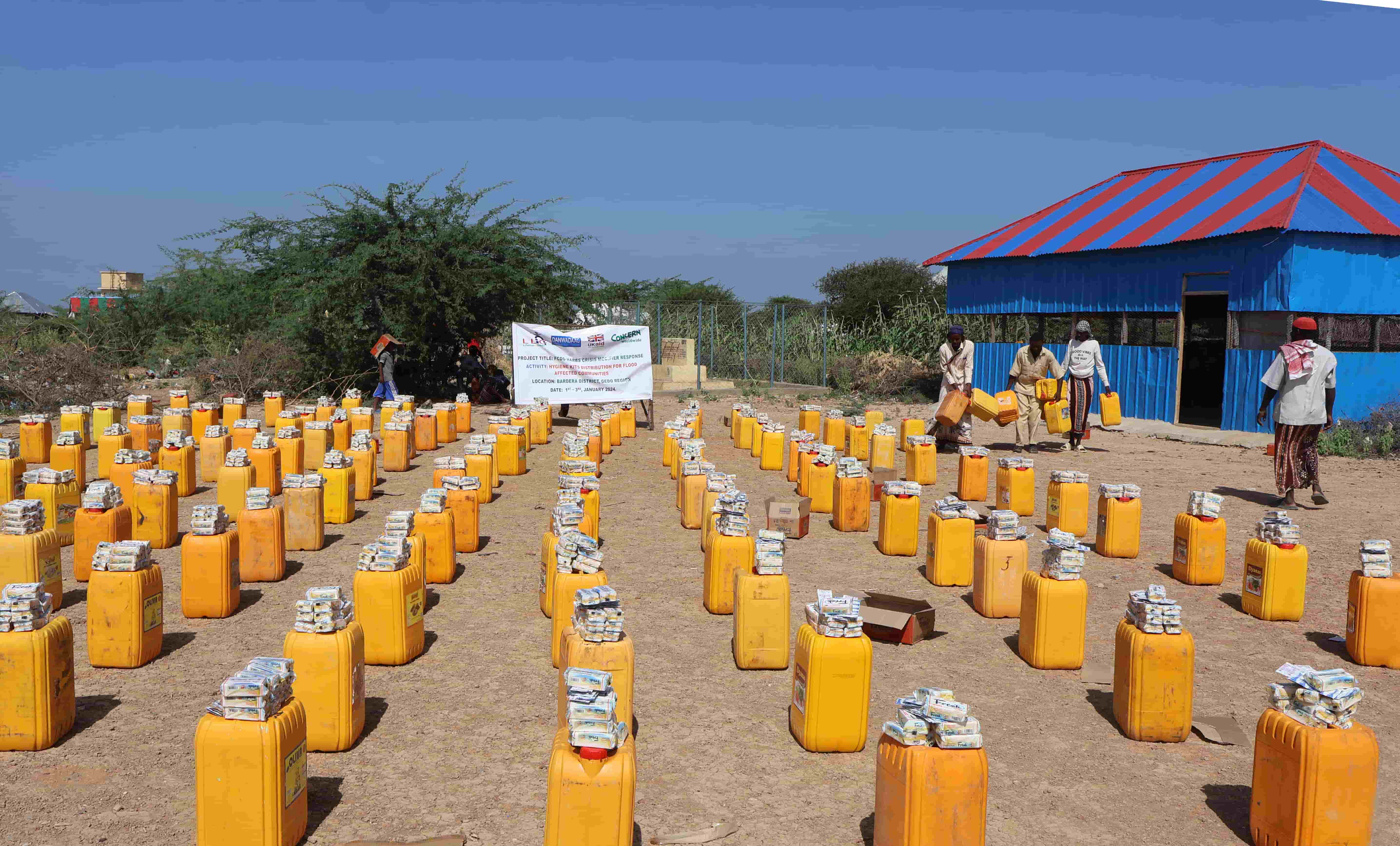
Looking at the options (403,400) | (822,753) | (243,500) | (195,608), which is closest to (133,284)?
(403,400)

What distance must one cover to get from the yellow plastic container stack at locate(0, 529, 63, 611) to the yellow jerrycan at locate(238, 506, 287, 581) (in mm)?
1235

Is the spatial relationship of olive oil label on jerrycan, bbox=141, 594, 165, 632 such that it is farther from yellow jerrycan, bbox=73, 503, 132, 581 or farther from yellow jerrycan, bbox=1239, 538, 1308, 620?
yellow jerrycan, bbox=1239, 538, 1308, 620

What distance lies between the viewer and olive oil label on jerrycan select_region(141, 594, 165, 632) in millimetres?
5844

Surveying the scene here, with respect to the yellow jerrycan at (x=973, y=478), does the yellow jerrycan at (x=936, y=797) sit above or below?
below

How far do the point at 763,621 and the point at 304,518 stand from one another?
14.6 ft

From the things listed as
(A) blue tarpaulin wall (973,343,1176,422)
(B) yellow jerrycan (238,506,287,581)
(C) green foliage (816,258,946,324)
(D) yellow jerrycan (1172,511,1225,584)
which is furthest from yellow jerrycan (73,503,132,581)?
(C) green foliage (816,258,946,324)

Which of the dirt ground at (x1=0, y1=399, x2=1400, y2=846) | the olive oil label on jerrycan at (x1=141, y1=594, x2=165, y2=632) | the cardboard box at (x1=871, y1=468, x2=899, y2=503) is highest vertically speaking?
the cardboard box at (x1=871, y1=468, x2=899, y2=503)

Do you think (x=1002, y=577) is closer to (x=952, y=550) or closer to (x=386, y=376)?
(x=952, y=550)

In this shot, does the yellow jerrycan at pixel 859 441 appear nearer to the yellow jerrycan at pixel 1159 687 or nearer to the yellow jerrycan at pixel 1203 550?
the yellow jerrycan at pixel 1203 550

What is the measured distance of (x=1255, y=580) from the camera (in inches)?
284

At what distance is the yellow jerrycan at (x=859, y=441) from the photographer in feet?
45.0

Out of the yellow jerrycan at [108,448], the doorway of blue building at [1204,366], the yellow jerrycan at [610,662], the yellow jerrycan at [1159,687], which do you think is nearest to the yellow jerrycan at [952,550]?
the yellow jerrycan at [1159,687]

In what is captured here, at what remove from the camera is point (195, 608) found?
6797 millimetres

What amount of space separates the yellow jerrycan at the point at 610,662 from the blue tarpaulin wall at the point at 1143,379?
14.6m
